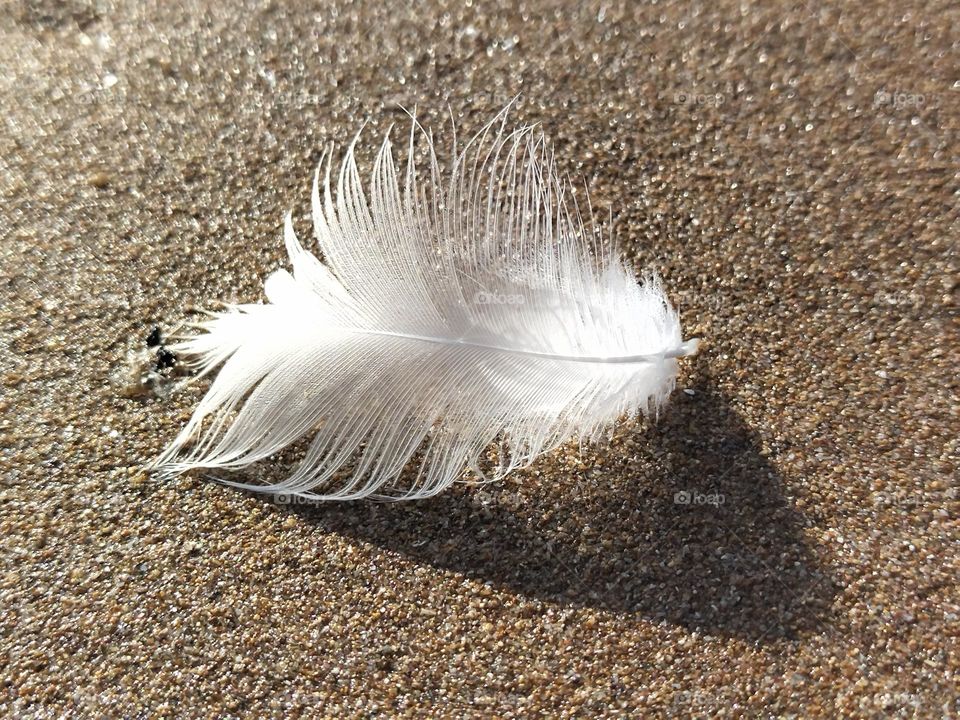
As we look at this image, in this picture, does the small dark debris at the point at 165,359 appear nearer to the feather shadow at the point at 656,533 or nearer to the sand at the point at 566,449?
the sand at the point at 566,449

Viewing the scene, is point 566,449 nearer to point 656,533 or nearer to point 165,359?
point 656,533

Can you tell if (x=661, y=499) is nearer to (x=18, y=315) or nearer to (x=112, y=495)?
(x=112, y=495)

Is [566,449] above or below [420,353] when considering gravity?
below

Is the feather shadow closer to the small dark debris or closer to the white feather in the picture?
the white feather

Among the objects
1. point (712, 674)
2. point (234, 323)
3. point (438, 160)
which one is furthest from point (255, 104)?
point (712, 674)

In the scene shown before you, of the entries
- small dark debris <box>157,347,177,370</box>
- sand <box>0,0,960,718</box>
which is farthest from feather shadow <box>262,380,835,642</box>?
small dark debris <box>157,347,177,370</box>

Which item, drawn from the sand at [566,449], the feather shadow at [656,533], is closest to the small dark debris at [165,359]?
the sand at [566,449]

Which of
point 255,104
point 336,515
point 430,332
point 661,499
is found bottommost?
point 661,499

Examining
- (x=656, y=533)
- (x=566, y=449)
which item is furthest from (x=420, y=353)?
(x=656, y=533)
